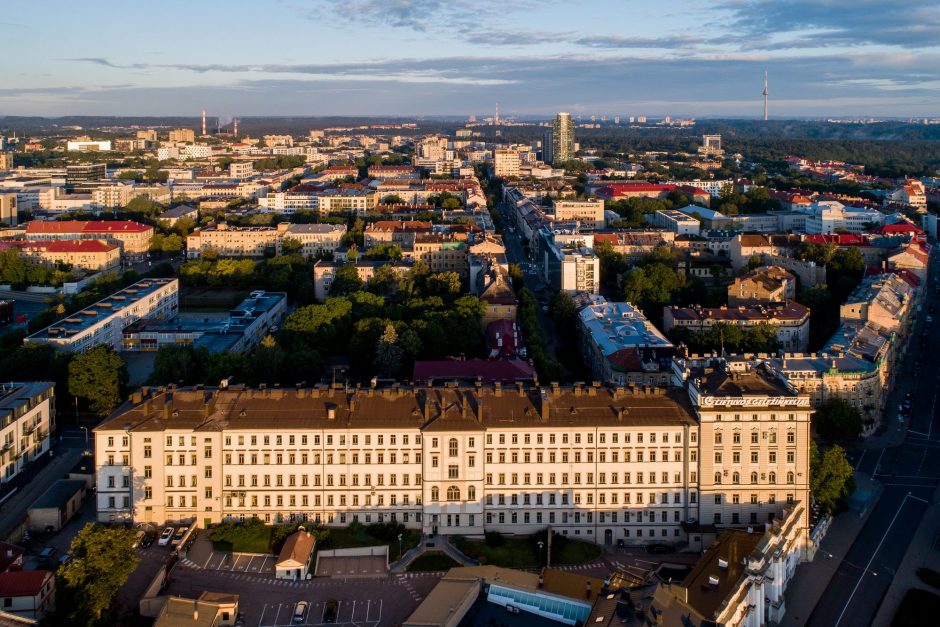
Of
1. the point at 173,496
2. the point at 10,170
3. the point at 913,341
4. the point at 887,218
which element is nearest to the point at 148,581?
the point at 173,496

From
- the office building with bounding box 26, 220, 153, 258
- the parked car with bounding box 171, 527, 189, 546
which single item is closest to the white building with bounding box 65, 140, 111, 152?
the office building with bounding box 26, 220, 153, 258

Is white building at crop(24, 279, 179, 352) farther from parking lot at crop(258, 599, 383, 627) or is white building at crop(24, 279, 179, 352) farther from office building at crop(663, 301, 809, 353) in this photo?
office building at crop(663, 301, 809, 353)

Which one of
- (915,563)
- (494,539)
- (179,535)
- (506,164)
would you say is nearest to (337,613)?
(494,539)

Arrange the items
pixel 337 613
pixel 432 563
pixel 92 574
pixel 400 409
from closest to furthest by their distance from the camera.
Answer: pixel 92 574
pixel 337 613
pixel 432 563
pixel 400 409

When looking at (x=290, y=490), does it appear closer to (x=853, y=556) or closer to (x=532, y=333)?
(x=853, y=556)

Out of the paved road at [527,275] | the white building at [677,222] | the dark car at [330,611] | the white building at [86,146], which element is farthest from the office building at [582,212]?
the white building at [86,146]

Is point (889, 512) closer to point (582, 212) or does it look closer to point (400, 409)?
point (400, 409)
